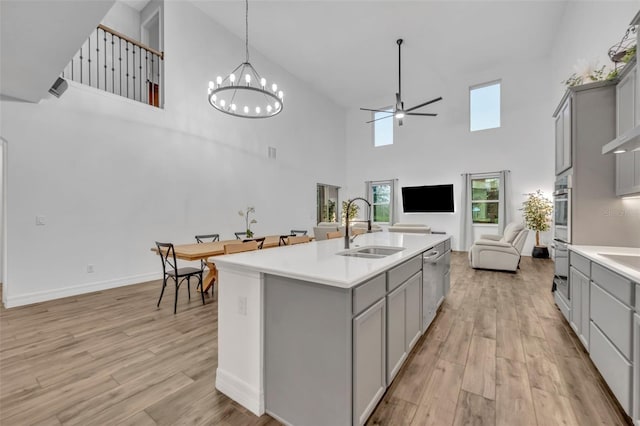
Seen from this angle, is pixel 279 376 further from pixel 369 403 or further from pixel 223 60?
pixel 223 60

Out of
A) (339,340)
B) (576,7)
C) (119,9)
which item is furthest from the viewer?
(119,9)

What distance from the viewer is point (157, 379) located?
199 cm

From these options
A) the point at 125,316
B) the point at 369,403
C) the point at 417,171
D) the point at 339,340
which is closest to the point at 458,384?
the point at 369,403

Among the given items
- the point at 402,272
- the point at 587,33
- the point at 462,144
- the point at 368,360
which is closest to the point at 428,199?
the point at 462,144

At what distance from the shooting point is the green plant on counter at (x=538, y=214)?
6.69 meters

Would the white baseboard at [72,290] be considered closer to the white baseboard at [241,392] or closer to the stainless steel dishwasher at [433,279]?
the white baseboard at [241,392]

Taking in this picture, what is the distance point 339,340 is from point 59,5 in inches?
113

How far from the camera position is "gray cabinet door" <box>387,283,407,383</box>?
1.76m

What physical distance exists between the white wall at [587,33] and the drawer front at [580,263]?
9.09 feet

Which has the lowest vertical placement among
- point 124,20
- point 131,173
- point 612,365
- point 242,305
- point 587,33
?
point 612,365

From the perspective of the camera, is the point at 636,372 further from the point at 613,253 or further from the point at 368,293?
the point at 368,293

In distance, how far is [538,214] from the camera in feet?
22.1

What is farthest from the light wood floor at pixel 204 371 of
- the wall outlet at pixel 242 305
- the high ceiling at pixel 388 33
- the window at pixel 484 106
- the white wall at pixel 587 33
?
the window at pixel 484 106

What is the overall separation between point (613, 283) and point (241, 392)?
2.50 m
